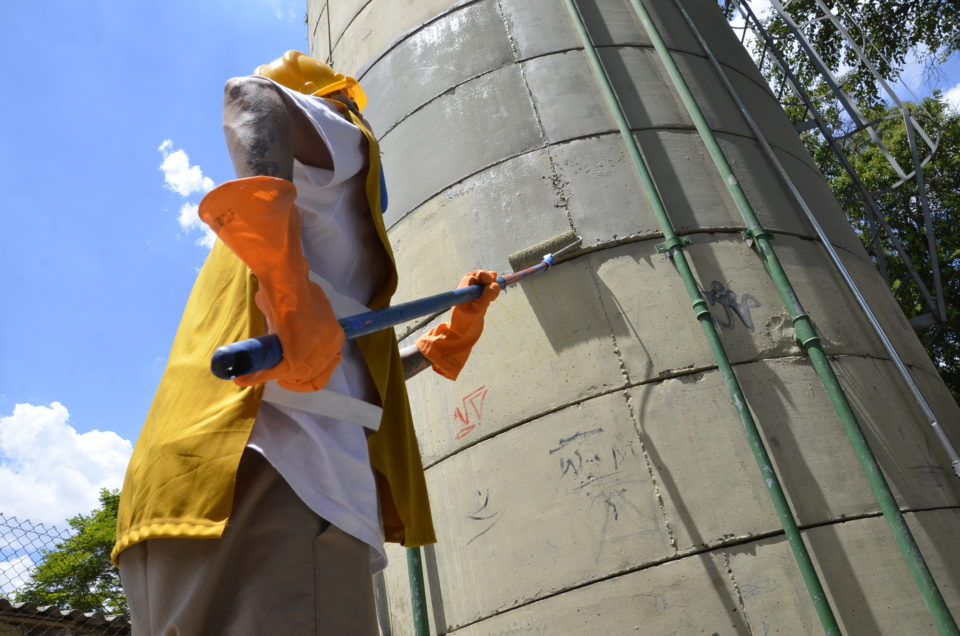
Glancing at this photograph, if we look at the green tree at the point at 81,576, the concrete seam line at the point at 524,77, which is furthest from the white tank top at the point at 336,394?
the green tree at the point at 81,576

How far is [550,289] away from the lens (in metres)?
3.54

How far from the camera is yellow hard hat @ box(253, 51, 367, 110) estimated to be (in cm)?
210

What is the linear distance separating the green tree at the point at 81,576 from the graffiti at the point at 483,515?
21.4 m

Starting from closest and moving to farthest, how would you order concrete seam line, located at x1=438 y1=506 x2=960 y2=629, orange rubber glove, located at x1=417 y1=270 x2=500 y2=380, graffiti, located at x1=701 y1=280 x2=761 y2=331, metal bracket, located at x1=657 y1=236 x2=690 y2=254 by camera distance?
orange rubber glove, located at x1=417 y1=270 x2=500 y2=380, concrete seam line, located at x1=438 y1=506 x2=960 y2=629, graffiti, located at x1=701 y1=280 x2=761 y2=331, metal bracket, located at x1=657 y1=236 x2=690 y2=254

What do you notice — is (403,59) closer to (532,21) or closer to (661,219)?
(532,21)

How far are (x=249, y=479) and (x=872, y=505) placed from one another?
2.51 m

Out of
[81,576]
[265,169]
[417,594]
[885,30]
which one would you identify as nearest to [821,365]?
[417,594]

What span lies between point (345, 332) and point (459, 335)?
75cm

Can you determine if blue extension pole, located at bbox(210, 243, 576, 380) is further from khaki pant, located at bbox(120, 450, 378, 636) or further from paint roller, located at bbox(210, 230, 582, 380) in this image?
khaki pant, located at bbox(120, 450, 378, 636)

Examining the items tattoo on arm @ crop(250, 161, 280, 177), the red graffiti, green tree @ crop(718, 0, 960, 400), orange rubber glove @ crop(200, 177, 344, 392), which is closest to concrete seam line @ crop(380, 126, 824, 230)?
the red graffiti

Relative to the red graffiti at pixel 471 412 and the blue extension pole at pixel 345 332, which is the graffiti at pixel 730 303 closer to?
the red graffiti at pixel 471 412

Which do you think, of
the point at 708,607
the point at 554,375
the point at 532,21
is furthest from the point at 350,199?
the point at 532,21

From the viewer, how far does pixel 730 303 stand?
11.0ft

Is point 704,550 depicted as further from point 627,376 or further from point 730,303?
point 730,303
